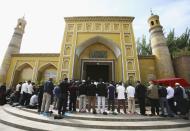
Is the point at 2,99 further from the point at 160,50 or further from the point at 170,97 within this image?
the point at 160,50

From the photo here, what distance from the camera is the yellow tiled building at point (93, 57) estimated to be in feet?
47.4

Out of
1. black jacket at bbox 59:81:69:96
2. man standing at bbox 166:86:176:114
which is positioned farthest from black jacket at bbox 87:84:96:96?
man standing at bbox 166:86:176:114

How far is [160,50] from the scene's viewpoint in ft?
48.7

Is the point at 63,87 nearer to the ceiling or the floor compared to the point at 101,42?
nearer to the floor

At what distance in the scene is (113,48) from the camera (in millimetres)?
15602

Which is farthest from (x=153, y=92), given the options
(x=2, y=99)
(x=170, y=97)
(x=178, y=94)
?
(x=2, y=99)

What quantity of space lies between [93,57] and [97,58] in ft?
1.46

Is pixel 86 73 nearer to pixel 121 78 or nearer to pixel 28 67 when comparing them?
pixel 121 78

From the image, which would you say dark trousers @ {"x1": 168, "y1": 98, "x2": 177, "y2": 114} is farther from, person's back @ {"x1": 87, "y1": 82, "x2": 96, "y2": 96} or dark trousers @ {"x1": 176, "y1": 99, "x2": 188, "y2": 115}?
person's back @ {"x1": 87, "y1": 82, "x2": 96, "y2": 96}

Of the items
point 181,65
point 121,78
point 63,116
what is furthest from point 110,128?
point 181,65

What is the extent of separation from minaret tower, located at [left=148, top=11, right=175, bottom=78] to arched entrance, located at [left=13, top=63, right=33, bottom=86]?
13585 mm

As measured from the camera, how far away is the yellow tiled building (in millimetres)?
14445

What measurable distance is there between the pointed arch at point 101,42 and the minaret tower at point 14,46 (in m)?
7.85

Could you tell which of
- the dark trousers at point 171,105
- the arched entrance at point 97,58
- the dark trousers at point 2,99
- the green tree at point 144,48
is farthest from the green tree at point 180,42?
the dark trousers at point 2,99
